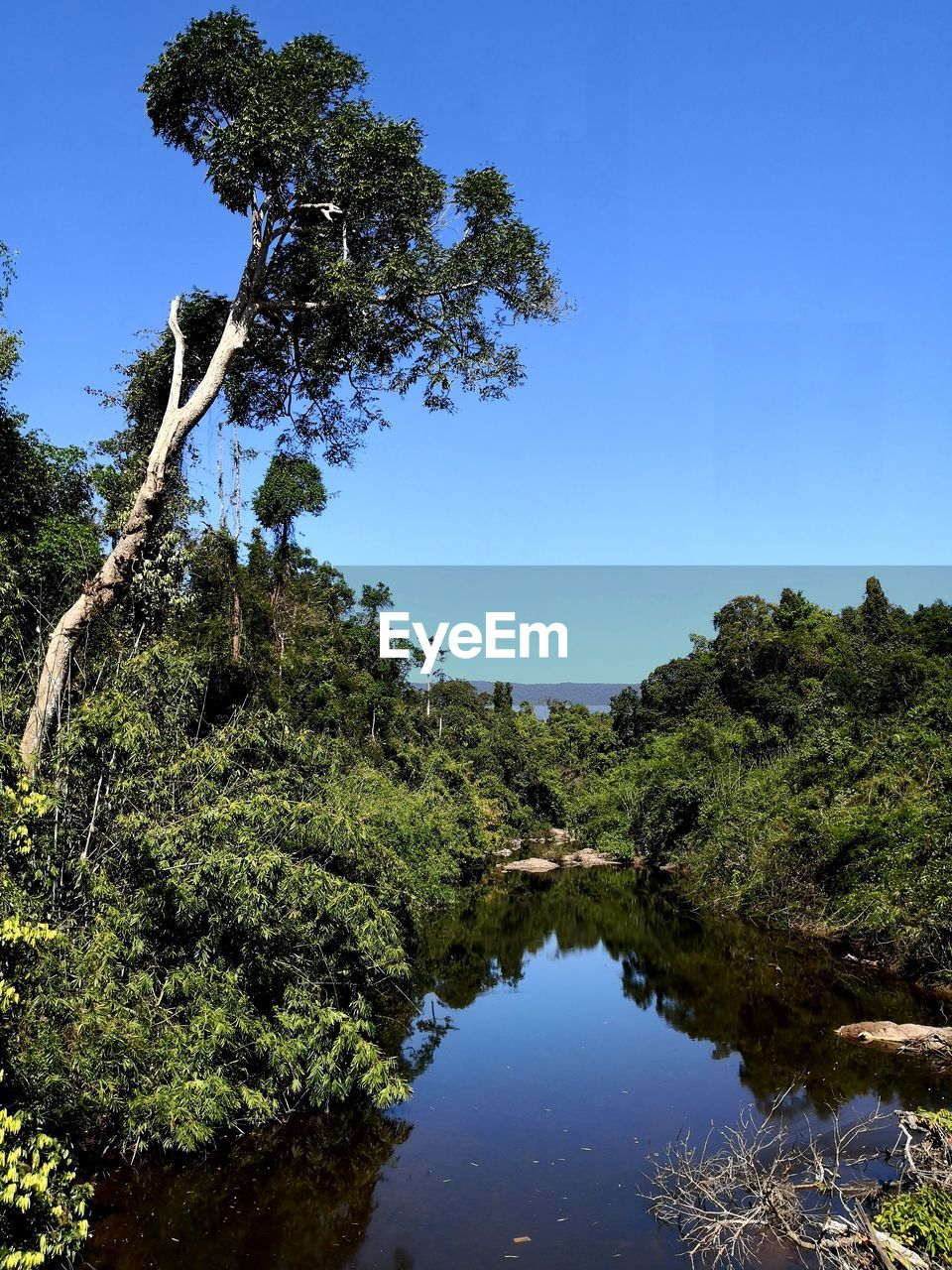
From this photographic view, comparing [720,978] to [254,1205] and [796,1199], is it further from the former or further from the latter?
[254,1205]

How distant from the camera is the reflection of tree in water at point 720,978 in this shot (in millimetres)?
11453

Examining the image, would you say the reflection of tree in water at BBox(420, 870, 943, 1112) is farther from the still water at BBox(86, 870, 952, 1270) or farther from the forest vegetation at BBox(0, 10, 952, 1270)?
the forest vegetation at BBox(0, 10, 952, 1270)

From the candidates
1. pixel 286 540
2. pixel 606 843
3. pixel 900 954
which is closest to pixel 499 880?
pixel 606 843

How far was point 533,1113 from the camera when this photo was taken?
10453mm

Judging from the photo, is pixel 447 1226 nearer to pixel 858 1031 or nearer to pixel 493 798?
pixel 858 1031

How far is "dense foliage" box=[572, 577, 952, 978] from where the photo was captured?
54.0 ft

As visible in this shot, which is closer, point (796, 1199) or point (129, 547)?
point (796, 1199)

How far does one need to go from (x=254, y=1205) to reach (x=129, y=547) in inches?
254

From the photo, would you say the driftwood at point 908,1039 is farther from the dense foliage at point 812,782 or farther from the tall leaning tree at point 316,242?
the tall leaning tree at point 316,242

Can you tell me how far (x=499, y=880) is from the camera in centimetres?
2984

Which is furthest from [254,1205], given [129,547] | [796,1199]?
[129,547]

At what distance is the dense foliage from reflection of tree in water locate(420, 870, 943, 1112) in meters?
1.05

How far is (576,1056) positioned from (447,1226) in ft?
17.1

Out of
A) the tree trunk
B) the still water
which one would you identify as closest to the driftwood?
the still water
